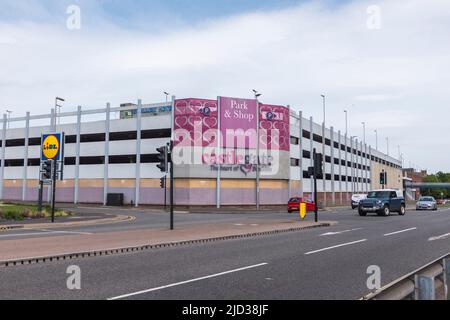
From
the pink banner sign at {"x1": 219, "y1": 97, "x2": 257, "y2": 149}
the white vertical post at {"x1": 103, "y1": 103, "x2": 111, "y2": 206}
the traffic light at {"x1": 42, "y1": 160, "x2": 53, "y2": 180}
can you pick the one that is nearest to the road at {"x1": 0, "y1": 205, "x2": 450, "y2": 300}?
the traffic light at {"x1": 42, "y1": 160, "x2": 53, "y2": 180}

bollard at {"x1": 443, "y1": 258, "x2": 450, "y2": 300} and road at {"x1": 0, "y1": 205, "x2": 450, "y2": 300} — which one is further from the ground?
bollard at {"x1": 443, "y1": 258, "x2": 450, "y2": 300}

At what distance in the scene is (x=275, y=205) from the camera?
154 ft

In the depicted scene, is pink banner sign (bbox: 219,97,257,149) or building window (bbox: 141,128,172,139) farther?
building window (bbox: 141,128,172,139)

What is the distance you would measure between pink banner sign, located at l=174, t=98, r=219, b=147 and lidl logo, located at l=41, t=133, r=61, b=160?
1721cm

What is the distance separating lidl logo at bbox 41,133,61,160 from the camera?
27216mm

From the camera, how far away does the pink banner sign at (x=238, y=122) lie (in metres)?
44.7

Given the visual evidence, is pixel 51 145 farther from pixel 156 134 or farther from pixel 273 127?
pixel 273 127

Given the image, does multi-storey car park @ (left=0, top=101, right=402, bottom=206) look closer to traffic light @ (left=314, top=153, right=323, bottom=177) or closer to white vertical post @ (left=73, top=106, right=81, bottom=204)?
white vertical post @ (left=73, top=106, right=81, bottom=204)

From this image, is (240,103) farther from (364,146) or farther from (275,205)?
(364,146)

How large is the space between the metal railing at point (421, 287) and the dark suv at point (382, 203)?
23.7 m

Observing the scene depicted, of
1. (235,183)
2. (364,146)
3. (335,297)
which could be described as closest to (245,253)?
(335,297)

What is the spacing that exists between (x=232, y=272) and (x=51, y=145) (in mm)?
22707

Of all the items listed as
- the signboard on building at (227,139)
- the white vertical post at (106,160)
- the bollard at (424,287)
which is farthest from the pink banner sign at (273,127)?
the bollard at (424,287)

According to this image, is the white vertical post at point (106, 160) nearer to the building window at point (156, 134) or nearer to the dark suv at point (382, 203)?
the building window at point (156, 134)
